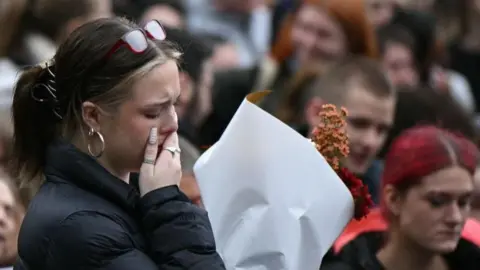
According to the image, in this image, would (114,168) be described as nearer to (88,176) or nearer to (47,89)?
(88,176)

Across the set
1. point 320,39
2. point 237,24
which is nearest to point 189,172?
point 320,39

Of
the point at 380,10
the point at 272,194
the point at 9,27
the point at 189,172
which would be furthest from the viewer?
the point at 380,10

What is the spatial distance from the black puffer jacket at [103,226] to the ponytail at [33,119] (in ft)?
0.34

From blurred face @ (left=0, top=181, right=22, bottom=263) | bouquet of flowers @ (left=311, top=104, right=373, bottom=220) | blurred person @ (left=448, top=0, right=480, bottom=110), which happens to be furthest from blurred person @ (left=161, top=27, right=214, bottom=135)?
blurred person @ (left=448, top=0, right=480, bottom=110)

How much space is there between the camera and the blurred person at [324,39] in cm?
678

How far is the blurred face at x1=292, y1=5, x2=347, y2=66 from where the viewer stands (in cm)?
687

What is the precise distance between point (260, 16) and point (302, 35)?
1470 mm

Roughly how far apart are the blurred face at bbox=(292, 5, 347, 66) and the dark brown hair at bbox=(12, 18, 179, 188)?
3764 mm

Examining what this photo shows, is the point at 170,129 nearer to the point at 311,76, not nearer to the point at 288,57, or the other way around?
the point at 311,76

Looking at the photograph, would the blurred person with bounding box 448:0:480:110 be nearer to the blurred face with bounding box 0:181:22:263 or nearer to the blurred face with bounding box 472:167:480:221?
the blurred face with bounding box 472:167:480:221

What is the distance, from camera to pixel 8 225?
412 centimetres

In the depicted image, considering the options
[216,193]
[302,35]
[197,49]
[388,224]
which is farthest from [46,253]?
[302,35]

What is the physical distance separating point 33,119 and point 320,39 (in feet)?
12.7

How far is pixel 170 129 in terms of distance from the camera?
3.11 metres
